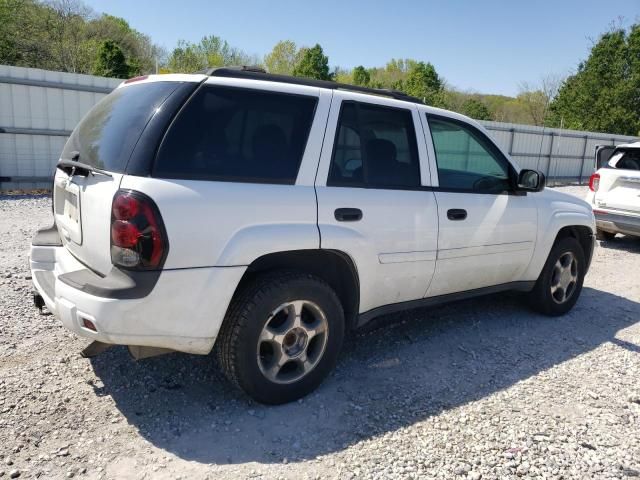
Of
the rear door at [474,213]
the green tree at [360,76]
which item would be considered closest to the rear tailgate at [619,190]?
the rear door at [474,213]

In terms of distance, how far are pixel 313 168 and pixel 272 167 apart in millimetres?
272

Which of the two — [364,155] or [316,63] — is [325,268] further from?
[316,63]

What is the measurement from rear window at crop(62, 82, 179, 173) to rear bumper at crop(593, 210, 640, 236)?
7.42 m

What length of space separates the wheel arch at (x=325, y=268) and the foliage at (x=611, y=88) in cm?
2949

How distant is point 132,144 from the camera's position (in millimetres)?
2543

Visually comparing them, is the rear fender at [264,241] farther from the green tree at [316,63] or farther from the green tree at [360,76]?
the green tree at [360,76]

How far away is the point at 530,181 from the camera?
13.5ft

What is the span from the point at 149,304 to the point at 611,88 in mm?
34151

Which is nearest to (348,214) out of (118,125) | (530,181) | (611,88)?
(118,125)

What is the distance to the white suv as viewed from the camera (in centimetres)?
244

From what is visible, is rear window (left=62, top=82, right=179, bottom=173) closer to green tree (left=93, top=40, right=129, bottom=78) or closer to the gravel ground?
the gravel ground

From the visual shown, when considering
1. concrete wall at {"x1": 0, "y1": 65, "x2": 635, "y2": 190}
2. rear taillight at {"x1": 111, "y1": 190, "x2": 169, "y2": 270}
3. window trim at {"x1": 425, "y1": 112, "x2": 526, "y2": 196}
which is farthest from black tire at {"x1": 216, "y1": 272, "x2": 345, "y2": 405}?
concrete wall at {"x1": 0, "y1": 65, "x2": 635, "y2": 190}

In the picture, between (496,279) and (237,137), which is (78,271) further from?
(496,279)

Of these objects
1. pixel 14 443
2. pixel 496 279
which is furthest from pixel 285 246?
pixel 496 279
